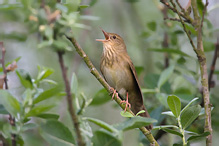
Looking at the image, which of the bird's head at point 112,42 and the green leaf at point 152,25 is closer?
the green leaf at point 152,25

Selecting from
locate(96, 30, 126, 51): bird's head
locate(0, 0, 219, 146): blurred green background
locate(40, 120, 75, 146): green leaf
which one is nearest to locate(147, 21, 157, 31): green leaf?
locate(0, 0, 219, 146): blurred green background

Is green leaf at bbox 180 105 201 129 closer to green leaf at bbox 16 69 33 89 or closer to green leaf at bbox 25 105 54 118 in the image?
green leaf at bbox 25 105 54 118

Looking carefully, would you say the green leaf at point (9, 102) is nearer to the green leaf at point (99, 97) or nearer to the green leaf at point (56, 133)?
the green leaf at point (56, 133)

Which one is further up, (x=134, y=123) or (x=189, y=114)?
(x=134, y=123)

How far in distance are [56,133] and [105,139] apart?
36cm

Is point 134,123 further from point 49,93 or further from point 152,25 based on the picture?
point 152,25

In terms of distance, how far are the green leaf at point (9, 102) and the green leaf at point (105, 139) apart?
0.54m

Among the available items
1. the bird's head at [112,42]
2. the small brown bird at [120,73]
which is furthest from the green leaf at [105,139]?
the bird's head at [112,42]

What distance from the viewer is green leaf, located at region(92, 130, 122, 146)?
1758 mm

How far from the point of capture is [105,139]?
1.79 m

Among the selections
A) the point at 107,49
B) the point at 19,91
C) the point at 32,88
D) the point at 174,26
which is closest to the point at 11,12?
the point at 19,91

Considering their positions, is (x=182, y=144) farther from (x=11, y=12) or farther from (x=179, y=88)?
(x=11, y=12)

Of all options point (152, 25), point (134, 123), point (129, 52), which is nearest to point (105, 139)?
point (134, 123)

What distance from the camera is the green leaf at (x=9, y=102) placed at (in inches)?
78.5
